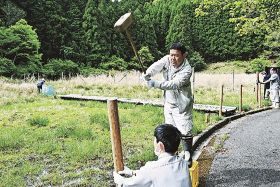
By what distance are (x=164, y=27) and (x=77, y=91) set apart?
39688mm

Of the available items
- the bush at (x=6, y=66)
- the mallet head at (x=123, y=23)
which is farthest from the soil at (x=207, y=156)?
the bush at (x=6, y=66)

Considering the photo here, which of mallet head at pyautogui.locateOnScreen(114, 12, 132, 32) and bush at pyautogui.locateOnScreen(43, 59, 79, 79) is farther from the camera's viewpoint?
bush at pyautogui.locateOnScreen(43, 59, 79, 79)

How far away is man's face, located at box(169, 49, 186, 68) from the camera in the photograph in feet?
16.4

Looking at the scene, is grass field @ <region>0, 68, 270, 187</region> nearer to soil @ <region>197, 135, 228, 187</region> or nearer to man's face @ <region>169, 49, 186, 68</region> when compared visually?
soil @ <region>197, 135, 228, 187</region>

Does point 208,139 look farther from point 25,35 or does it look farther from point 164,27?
point 164,27

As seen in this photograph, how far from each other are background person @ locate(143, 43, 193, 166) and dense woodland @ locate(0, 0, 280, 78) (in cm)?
563

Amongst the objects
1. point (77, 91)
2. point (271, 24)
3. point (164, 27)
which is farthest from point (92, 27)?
point (271, 24)

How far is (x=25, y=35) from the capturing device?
30906mm

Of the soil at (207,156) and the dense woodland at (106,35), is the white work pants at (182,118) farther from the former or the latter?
the dense woodland at (106,35)

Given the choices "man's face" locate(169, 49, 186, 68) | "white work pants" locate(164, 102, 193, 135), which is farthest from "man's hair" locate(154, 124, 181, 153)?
"white work pants" locate(164, 102, 193, 135)

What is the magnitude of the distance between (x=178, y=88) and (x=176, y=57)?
1.36ft

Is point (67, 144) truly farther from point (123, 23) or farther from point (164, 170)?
point (164, 170)

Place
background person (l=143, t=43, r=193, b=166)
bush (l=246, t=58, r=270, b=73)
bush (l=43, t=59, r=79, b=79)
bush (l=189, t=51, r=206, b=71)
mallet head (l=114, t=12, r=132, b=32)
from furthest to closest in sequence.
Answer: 1. bush (l=189, t=51, r=206, b=71)
2. bush (l=246, t=58, r=270, b=73)
3. bush (l=43, t=59, r=79, b=79)
4. background person (l=143, t=43, r=193, b=166)
5. mallet head (l=114, t=12, r=132, b=32)

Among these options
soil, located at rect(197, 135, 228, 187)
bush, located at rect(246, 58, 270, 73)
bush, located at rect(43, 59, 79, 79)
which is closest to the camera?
soil, located at rect(197, 135, 228, 187)
